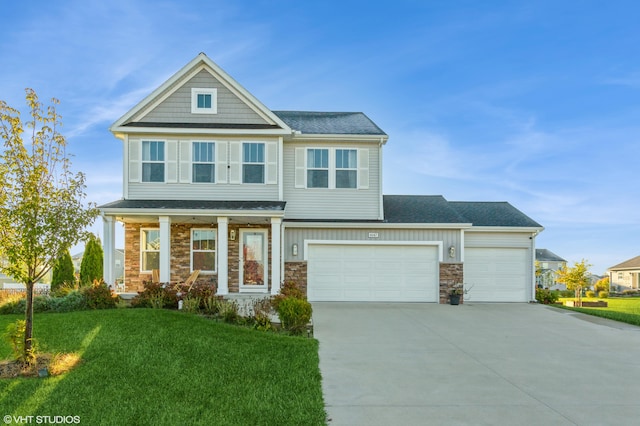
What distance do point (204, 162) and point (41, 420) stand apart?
11.9m

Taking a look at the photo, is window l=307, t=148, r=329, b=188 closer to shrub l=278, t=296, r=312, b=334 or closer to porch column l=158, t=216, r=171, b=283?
porch column l=158, t=216, r=171, b=283

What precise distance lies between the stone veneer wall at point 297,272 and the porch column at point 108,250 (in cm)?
573

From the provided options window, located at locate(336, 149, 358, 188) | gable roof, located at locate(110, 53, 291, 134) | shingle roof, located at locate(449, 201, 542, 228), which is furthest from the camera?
shingle roof, located at locate(449, 201, 542, 228)

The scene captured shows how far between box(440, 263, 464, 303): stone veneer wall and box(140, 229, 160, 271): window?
1034cm

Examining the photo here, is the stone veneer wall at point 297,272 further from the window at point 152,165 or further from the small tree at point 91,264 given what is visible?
the small tree at point 91,264

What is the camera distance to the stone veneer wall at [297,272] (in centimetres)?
1678

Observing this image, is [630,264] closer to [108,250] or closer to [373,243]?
[373,243]

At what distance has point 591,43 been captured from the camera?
598 inches

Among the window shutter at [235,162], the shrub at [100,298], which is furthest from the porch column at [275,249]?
the shrub at [100,298]

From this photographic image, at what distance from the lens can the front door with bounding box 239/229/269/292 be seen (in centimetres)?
1652

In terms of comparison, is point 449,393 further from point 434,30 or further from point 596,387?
point 434,30

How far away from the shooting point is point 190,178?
16469mm

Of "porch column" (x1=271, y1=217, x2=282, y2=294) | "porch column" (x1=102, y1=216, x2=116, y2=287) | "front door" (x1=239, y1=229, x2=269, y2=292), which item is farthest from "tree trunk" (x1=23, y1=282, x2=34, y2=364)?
"front door" (x1=239, y1=229, x2=269, y2=292)

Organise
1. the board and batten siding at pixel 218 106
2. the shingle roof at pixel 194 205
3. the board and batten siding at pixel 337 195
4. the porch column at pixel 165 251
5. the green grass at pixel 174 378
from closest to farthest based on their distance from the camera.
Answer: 1. the green grass at pixel 174 378
2. the porch column at pixel 165 251
3. the shingle roof at pixel 194 205
4. the board and batten siding at pixel 218 106
5. the board and batten siding at pixel 337 195
